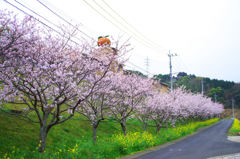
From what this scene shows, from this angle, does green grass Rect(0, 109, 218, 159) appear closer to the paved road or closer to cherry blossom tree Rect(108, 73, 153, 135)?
the paved road

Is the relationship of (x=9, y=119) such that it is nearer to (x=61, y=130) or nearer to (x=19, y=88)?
(x=61, y=130)

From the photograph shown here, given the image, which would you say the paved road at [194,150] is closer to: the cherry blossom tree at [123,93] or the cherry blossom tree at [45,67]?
the cherry blossom tree at [123,93]

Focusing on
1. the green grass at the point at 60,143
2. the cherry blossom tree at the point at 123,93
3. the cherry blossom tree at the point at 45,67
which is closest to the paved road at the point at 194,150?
the green grass at the point at 60,143

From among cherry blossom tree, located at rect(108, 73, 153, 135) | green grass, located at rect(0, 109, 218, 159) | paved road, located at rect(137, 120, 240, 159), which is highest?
cherry blossom tree, located at rect(108, 73, 153, 135)

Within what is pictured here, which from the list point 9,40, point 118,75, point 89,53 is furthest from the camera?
point 118,75

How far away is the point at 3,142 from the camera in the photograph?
8734 millimetres

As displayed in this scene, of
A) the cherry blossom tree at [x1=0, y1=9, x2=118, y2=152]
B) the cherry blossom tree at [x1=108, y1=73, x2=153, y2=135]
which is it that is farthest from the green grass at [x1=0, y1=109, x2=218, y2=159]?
the cherry blossom tree at [x1=108, y1=73, x2=153, y2=135]

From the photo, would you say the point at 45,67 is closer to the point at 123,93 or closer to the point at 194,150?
the point at 123,93

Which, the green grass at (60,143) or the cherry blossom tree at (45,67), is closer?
the cherry blossom tree at (45,67)

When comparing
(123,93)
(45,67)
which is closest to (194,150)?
(123,93)

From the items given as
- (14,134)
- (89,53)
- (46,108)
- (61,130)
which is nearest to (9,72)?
(46,108)

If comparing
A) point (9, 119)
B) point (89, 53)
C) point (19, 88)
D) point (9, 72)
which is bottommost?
point (9, 119)

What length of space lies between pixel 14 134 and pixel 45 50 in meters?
4.99

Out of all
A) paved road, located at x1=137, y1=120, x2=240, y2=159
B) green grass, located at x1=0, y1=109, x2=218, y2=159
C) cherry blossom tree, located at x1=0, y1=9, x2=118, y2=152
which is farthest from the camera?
paved road, located at x1=137, y1=120, x2=240, y2=159
